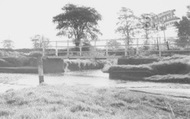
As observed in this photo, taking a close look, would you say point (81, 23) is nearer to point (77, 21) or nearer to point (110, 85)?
point (77, 21)

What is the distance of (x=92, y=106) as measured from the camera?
15.5 feet

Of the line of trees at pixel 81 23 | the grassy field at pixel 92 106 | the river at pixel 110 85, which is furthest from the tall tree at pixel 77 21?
the grassy field at pixel 92 106

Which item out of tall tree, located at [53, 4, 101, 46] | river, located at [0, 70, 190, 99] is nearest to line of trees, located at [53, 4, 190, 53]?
tall tree, located at [53, 4, 101, 46]

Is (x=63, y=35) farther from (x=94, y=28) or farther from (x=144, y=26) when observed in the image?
(x=144, y=26)

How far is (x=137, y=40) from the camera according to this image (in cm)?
1527

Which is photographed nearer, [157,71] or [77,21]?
[157,71]

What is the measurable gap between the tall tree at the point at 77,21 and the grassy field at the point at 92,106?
87.1 ft

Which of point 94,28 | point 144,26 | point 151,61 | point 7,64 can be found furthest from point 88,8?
point 151,61

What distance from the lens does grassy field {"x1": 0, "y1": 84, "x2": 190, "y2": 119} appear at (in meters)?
3.99

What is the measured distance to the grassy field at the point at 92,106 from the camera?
13.1 feet

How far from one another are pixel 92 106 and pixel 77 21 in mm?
28421

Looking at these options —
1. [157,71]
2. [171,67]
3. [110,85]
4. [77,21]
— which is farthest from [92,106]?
[77,21]

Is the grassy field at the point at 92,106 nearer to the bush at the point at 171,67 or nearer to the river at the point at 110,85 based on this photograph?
the river at the point at 110,85

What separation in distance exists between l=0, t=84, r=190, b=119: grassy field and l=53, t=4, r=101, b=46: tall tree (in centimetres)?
2654
